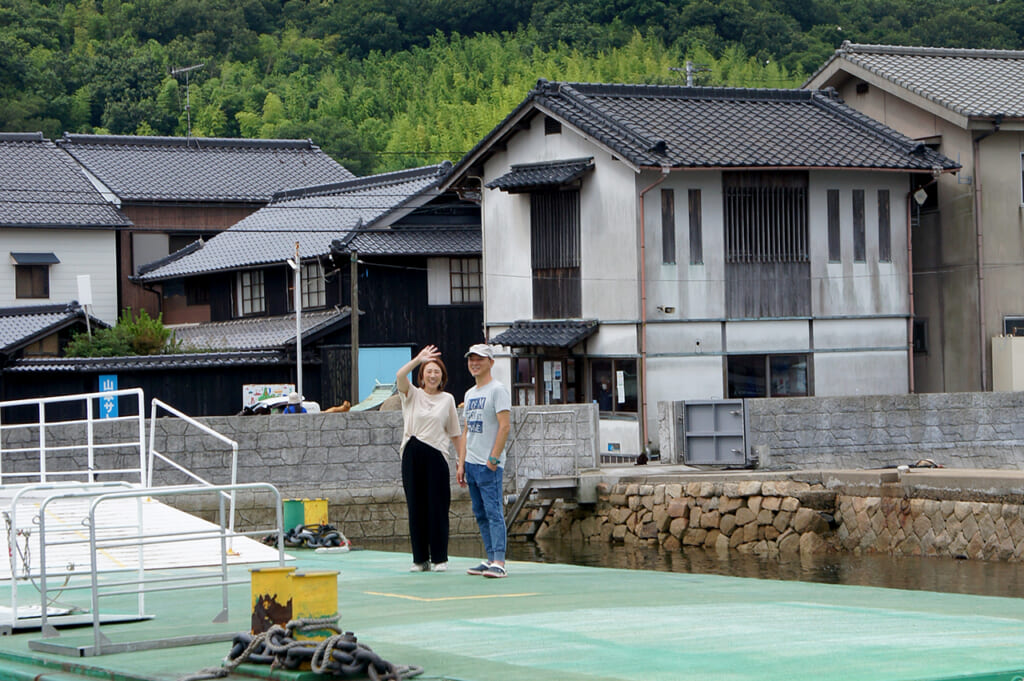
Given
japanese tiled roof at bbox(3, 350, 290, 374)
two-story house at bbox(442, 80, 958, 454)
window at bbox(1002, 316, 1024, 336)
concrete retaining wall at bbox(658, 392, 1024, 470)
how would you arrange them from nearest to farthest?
concrete retaining wall at bbox(658, 392, 1024, 470)
two-story house at bbox(442, 80, 958, 454)
window at bbox(1002, 316, 1024, 336)
japanese tiled roof at bbox(3, 350, 290, 374)

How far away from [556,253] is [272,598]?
68.2 feet

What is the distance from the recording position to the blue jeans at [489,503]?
1081 cm

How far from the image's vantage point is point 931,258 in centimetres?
2906

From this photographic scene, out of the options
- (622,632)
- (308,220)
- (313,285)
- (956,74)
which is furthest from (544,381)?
(622,632)

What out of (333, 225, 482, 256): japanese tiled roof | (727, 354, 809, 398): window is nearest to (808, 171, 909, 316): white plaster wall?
(727, 354, 809, 398): window

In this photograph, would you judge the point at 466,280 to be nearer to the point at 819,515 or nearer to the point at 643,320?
the point at 643,320

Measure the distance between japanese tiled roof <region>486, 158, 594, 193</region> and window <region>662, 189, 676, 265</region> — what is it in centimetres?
165

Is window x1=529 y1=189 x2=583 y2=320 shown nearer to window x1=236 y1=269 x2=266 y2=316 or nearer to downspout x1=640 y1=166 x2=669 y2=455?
downspout x1=640 y1=166 x2=669 y2=455

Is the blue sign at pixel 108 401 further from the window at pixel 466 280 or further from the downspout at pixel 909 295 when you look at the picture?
the downspout at pixel 909 295

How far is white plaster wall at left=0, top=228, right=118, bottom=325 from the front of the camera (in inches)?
1574

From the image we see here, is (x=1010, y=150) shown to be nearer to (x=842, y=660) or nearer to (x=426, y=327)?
(x=426, y=327)

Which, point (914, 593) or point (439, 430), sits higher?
point (439, 430)

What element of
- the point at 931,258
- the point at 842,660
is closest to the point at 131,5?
the point at 931,258

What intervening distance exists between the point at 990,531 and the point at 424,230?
18867mm
